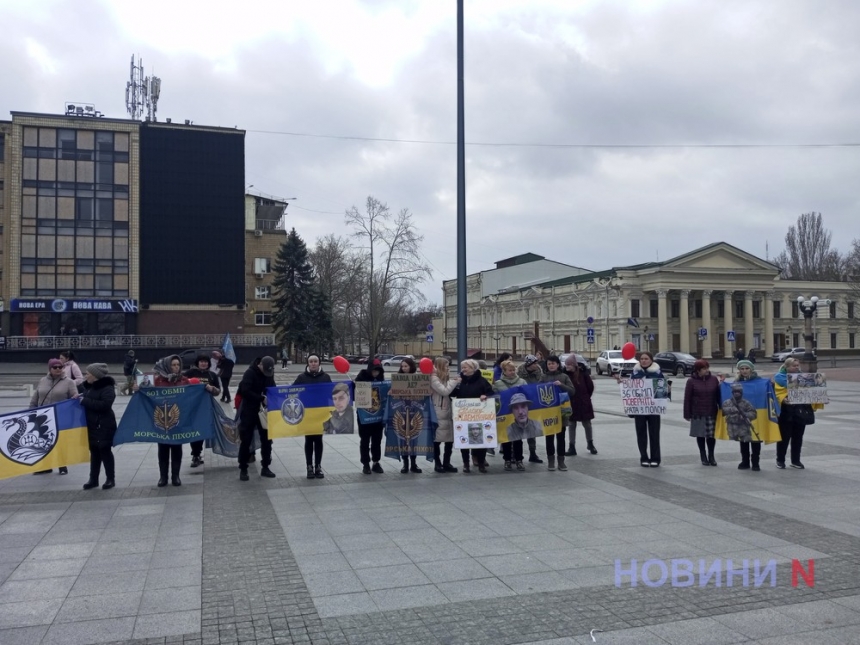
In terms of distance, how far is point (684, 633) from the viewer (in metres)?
5.32

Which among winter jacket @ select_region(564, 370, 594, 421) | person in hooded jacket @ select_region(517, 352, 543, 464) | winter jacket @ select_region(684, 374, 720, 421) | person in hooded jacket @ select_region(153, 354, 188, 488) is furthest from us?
winter jacket @ select_region(564, 370, 594, 421)

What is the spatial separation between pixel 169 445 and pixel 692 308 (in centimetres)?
7909

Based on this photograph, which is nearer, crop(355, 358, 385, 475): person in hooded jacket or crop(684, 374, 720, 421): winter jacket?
crop(355, 358, 385, 475): person in hooded jacket

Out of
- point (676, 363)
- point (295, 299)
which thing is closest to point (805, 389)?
point (676, 363)

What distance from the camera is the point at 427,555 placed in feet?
23.7

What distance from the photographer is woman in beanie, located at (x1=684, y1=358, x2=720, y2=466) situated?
12.3m

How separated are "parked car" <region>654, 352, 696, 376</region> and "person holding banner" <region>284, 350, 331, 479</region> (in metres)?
41.3

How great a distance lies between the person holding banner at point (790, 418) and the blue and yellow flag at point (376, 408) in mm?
6293

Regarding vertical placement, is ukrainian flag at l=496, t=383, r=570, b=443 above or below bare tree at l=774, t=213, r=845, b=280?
below

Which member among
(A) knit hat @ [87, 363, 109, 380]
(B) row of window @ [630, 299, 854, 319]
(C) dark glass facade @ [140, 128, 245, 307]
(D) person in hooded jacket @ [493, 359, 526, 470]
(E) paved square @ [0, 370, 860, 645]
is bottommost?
(E) paved square @ [0, 370, 860, 645]

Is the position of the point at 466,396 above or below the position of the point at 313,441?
above

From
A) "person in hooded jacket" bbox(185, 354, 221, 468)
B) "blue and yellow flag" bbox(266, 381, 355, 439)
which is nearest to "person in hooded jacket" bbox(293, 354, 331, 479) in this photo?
"blue and yellow flag" bbox(266, 381, 355, 439)

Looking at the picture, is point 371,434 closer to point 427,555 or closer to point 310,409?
point 310,409

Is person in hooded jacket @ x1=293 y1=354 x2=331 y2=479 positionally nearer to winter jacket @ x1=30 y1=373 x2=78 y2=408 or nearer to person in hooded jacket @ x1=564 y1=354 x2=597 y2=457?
winter jacket @ x1=30 y1=373 x2=78 y2=408
